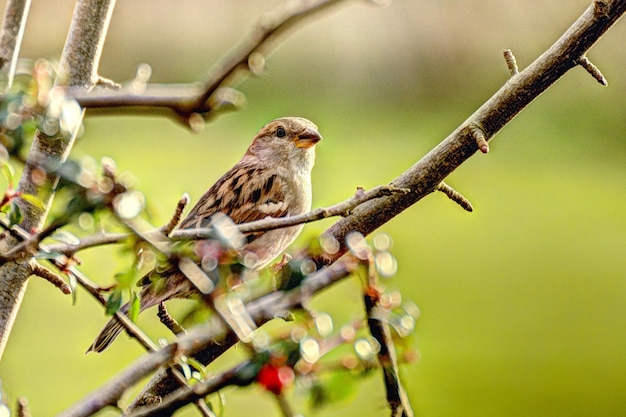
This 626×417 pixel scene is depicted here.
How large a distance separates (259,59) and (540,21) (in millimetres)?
7475

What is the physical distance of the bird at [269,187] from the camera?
2.01m

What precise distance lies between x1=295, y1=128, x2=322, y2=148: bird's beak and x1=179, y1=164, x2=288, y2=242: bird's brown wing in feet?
0.49

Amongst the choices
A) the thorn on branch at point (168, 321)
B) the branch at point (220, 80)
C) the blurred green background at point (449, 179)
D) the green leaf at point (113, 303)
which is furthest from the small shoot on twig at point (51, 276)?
the blurred green background at point (449, 179)

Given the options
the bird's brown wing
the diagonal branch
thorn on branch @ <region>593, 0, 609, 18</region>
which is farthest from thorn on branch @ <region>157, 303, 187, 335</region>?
the bird's brown wing

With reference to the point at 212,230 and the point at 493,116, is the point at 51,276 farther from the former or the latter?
the point at 493,116

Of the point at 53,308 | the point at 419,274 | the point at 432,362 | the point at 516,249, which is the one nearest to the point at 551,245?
the point at 516,249

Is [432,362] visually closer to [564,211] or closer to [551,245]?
[551,245]

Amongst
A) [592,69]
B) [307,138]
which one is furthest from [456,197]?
[307,138]

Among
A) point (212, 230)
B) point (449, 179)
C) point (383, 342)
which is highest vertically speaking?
point (449, 179)

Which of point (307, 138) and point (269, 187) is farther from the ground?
point (307, 138)

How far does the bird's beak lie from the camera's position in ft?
7.75

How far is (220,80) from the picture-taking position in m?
0.57

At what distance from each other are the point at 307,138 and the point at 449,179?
3.66 m

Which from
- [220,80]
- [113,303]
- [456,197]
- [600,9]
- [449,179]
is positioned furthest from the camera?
[449,179]
